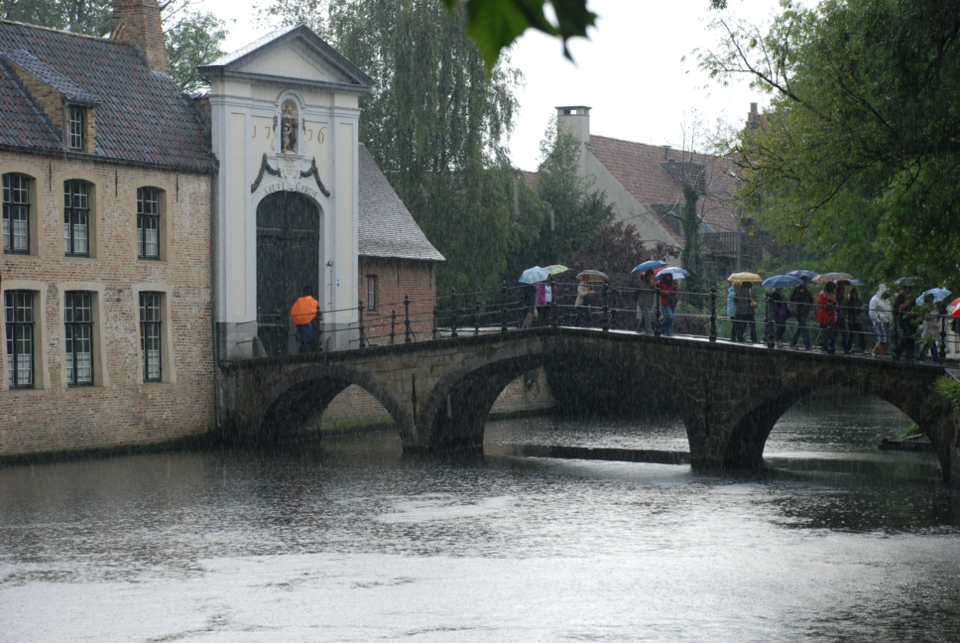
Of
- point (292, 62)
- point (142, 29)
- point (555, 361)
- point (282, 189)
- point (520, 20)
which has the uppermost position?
point (142, 29)

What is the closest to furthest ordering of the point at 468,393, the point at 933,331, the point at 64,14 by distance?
the point at 933,331, the point at 468,393, the point at 64,14

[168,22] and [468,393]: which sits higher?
[168,22]

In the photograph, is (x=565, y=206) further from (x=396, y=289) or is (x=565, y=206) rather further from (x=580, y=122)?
(x=396, y=289)

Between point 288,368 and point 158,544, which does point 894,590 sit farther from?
point 288,368

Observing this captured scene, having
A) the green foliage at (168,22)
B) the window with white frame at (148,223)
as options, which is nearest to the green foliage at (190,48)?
the green foliage at (168,22)

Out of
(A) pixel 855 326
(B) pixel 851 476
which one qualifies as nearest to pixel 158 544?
(B) pixel 851 476

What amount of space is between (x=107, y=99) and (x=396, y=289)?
8.82 meters

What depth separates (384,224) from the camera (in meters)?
30.5

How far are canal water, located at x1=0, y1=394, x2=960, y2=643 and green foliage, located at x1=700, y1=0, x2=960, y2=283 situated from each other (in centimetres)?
349

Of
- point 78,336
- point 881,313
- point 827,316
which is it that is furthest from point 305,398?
point 881,313

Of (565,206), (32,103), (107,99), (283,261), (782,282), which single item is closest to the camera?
(782,282)

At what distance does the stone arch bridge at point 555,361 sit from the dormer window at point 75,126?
521 cm

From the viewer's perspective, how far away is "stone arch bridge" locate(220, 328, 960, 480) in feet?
61.3

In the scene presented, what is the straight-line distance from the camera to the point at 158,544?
1399cm
